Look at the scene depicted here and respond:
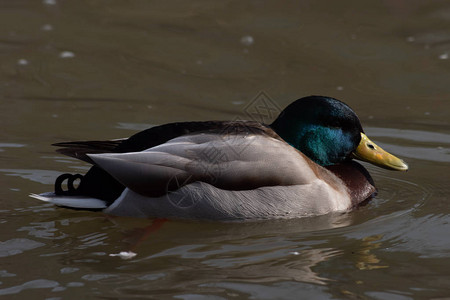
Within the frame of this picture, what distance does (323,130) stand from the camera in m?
6.56

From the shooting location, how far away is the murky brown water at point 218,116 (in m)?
5.09

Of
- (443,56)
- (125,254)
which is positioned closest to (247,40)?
(443,56)

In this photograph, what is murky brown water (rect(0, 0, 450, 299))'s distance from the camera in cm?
509

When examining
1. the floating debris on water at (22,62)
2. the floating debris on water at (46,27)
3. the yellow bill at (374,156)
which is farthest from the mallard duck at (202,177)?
the floating debris on water at (46,27)

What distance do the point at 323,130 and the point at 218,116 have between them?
254cm

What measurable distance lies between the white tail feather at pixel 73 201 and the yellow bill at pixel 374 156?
6.63 ft

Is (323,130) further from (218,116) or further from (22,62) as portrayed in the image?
(22,62)

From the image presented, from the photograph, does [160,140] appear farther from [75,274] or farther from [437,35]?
[437,35]

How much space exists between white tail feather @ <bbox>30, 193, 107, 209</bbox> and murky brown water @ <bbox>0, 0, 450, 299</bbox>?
Answer: 0.50 ft

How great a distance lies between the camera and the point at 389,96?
9594 mm

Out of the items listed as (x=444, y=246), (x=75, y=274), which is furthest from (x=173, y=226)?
(x=444, y=246)

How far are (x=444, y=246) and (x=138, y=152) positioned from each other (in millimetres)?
2134

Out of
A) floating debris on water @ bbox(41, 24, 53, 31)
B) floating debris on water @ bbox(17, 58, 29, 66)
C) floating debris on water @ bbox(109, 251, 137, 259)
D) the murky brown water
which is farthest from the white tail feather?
floating debris on water @ bbox(41, 24, 53, 31)

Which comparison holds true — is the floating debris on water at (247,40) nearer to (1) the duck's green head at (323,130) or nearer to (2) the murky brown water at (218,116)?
(2) the murky brown water at (218,116)
